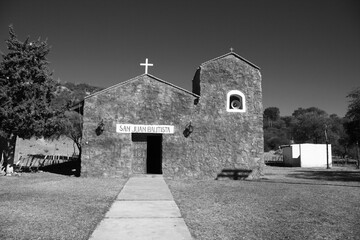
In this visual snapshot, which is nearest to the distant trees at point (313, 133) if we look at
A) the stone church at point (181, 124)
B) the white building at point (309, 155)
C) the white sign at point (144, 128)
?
the white building at point (309, 155)

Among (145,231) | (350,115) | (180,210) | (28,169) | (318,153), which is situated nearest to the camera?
(145,231)

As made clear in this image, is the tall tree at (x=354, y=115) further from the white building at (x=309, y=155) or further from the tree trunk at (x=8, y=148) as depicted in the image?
the tree trunk at (x=8, y=148)

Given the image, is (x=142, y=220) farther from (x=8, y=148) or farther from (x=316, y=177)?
(x=316, y=177)

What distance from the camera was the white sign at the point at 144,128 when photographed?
15541mm

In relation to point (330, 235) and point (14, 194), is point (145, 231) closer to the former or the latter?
point (330, 235)

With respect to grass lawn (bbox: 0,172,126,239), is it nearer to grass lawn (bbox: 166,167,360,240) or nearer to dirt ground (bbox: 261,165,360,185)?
grass lawn (bbox: 166,167,360,240)

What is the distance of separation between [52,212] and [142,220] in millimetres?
2471

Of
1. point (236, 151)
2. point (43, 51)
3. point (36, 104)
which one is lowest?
point (236, 151)

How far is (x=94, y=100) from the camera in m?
15.5

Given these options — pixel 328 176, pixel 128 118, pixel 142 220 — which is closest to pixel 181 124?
pixel 128 118

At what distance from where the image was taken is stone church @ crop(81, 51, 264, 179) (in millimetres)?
15406

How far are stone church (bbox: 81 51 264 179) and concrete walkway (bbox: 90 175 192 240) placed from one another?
252 inches

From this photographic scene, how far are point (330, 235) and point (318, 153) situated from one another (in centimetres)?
3309

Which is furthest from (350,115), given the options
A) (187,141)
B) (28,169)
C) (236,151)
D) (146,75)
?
(28,169)
